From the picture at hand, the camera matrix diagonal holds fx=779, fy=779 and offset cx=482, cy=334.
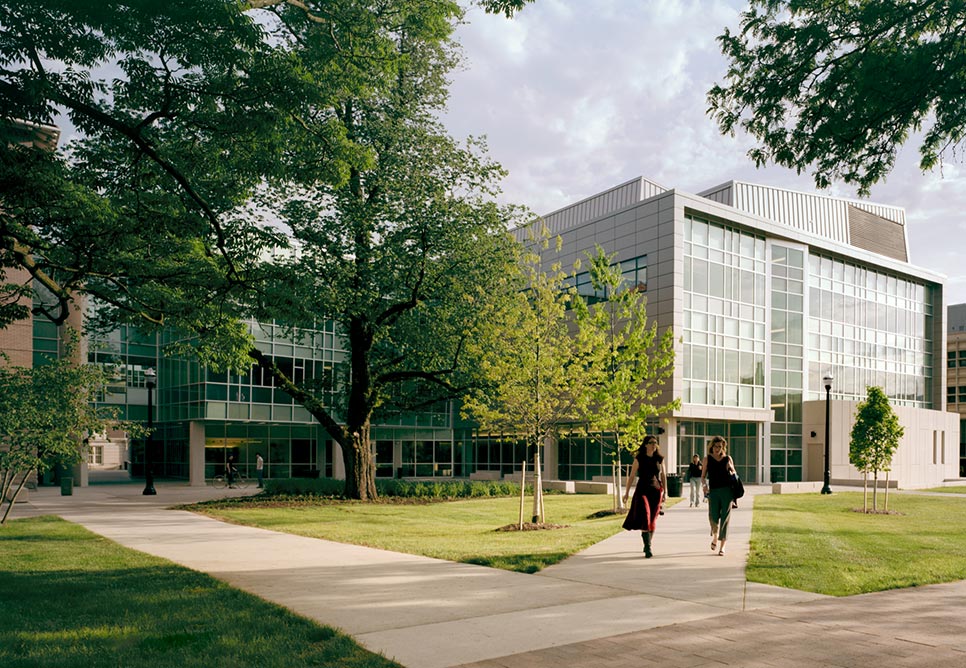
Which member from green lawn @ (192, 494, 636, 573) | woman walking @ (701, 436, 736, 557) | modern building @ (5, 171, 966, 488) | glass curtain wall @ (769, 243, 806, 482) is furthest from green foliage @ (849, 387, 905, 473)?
glass curtain wall @ (769, 243, 806, 482)

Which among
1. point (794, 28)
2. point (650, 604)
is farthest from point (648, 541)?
point (794, 28)

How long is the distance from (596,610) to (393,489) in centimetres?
2153

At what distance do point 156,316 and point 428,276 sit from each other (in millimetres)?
9758

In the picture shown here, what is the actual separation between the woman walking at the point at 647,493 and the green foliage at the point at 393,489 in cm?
1636

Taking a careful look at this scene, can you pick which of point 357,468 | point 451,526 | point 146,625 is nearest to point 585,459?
point 357,468

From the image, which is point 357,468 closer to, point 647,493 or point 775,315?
point 647,493

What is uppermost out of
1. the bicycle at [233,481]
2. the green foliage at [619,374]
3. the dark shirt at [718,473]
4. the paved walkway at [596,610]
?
the green foliage at [619,374]

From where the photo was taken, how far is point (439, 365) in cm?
2569

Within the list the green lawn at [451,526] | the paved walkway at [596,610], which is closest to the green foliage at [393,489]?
the green lawn at [451,526]

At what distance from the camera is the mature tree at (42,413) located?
15133 millimetres

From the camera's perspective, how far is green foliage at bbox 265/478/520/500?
88.6 ft

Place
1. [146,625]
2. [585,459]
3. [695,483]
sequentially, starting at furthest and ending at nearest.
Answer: [585,459] < [695,483] < [146,625]

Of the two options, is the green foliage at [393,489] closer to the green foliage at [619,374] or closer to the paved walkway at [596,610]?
the green foliage at [619,374]

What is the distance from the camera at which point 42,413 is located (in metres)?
15.4
